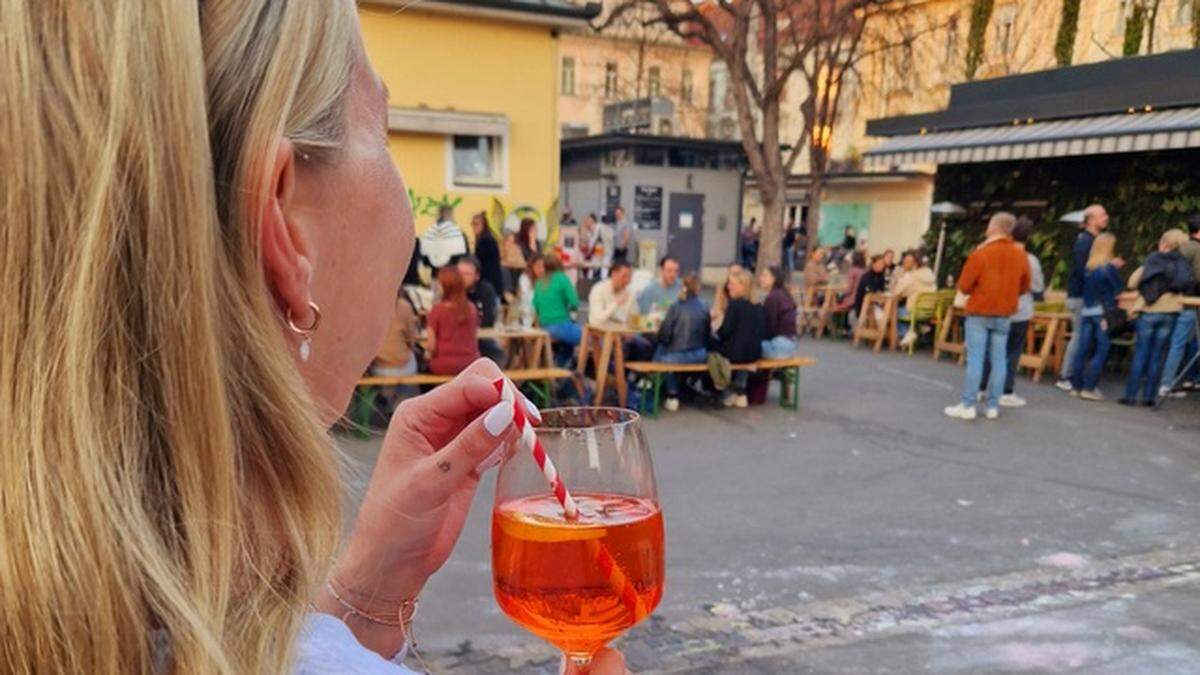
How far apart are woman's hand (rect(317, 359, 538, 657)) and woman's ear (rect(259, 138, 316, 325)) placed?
0.45m

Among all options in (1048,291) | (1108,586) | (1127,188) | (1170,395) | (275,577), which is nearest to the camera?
(275,577)

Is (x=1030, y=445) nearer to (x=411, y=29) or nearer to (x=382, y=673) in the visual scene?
(x=382, y=673)

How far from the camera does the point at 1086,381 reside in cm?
958

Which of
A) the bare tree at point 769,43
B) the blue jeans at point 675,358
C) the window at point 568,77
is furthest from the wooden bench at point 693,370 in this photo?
the window at point 568,77

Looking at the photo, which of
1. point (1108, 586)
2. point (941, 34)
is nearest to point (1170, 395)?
point (1108, 586)

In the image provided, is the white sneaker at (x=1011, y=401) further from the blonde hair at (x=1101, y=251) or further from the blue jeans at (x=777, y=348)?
the blue jeans at (x=777, y=348)

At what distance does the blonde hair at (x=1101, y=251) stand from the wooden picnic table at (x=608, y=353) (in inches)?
194

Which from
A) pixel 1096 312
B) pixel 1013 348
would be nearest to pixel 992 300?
pixel 1013 348

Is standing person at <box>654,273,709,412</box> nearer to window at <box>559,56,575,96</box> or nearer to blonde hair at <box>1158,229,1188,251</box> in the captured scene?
blonde hair at <box>1158,229,1188,251</box>

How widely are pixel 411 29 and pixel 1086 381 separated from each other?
36.0 feet

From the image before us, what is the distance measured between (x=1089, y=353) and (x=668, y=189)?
14.8 m

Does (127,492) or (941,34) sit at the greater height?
(941,34)

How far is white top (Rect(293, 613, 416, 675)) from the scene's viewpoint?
0.77 m

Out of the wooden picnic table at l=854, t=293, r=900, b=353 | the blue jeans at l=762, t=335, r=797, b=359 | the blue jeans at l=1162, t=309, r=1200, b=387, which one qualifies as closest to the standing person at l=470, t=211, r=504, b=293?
the blue jeans at l=762, t=335, r=797, b=359
